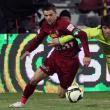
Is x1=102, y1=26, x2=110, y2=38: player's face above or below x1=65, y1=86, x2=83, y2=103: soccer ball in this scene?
above

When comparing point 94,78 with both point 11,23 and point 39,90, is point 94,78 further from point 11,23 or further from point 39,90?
point 11,23

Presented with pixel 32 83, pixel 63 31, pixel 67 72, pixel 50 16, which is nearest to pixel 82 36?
pixel 63 31

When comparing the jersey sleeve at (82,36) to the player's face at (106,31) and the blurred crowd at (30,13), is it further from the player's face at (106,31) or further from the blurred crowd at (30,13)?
the blurred crowd at (30,13)

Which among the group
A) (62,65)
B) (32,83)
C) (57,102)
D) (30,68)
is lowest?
(30,68)

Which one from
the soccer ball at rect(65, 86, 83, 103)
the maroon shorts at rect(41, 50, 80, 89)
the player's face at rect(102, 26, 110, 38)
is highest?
the player's face at rect(102, 26, 110, 38)

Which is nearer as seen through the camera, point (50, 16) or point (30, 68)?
point (50, 16)

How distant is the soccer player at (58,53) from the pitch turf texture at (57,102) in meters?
0.34

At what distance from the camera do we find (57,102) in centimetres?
1464

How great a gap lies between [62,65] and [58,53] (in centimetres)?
26

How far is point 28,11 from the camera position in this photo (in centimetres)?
2070

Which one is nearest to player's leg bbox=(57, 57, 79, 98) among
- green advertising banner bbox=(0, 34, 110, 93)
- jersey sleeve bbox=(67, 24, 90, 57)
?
jersey sleeve bbox=(67, 24, 90, 57)

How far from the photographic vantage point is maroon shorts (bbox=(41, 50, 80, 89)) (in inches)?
527

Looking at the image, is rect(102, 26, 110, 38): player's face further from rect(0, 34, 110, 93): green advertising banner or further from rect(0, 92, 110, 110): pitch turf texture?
rect(0, 34, 110, 93): green advertising banner

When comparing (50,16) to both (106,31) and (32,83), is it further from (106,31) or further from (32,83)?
(32,83)
